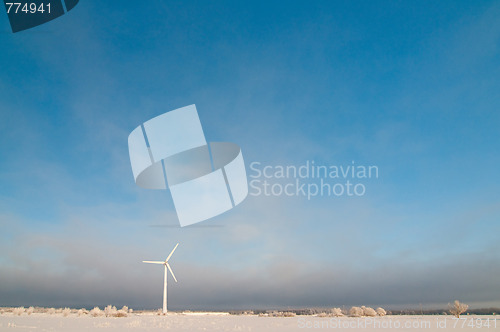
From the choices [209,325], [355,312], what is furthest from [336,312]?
[209,325]

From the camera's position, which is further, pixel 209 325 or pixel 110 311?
pixel 110 311

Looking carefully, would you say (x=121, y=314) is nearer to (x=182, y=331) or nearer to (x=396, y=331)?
(x=182, y=331)

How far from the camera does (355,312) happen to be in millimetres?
47281

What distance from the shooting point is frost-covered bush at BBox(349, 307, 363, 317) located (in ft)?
153

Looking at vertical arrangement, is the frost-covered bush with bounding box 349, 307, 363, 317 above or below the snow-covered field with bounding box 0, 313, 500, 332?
below

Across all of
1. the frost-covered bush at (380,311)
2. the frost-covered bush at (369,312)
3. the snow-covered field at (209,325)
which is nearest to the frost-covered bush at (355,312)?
the frost-covered bush at (369,312)

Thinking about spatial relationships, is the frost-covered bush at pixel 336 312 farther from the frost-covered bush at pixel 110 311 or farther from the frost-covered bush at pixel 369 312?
the frost-covered bush at pixel 110 311

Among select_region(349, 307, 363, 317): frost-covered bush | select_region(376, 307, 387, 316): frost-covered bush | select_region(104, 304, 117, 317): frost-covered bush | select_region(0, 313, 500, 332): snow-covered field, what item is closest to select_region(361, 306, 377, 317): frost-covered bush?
select_region(349, 307, 363, 317): frost-covered bush

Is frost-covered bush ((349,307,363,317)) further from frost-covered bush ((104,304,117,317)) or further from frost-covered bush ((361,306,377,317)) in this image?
frost-covered bush ((104,304,117,317))

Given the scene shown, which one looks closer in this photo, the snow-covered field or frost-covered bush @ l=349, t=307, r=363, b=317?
the snow-covered field

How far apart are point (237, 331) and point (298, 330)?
4.50 metres

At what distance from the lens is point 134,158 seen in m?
29.3

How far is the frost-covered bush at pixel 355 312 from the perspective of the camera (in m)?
46.8

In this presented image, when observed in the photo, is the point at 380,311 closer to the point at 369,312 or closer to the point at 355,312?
the point at 369,312
